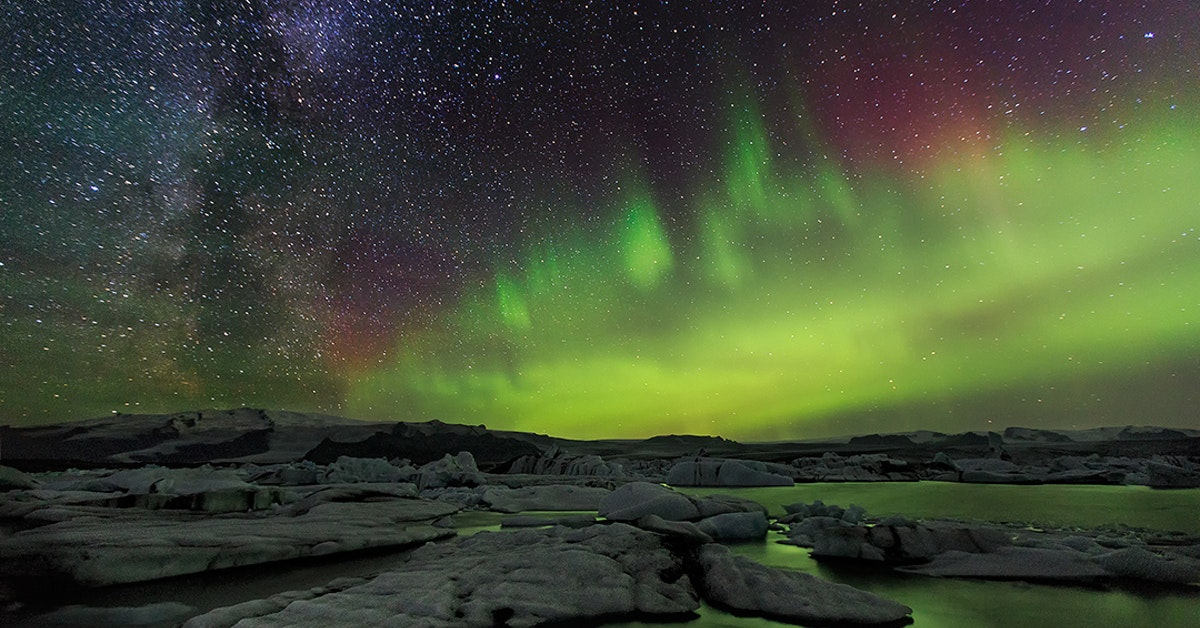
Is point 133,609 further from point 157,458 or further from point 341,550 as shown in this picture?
point 157,458

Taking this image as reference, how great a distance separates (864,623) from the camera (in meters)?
5.06

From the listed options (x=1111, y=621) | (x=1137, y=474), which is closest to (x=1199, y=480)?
(x=1137, y=474)

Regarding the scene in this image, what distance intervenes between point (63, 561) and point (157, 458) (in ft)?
279

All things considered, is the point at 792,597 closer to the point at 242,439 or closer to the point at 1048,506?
the point at 1048,506

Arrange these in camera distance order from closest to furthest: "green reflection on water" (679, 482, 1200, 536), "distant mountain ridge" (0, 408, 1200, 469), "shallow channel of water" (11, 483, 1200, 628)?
"shallow channel of water" (11, 483, 1200, 628)
"green reflection on water" (679, 482, 1200, 536)
"distant mountain ridge" (0, 408, 1200, 469)

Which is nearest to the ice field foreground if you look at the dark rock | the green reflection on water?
the dark rock

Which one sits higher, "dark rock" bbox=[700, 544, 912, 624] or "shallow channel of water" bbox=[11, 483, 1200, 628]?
"dark rock" bbox=[700, 544, 912, 624]

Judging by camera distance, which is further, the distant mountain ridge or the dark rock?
Result: the distant mountain ridge

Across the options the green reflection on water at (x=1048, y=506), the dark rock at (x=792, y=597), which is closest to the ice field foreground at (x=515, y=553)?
the dark rock at (x=792, y=597)

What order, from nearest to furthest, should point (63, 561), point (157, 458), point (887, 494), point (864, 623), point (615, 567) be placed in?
point (864, 623) < point (615, 567) < point (63, 561) < point (887, 494) < point (157, 458)

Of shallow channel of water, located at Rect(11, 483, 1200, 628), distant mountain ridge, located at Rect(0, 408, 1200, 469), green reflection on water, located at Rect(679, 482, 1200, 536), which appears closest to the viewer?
shallow channel of water, located at Rect(11, 483, 1200, 628)

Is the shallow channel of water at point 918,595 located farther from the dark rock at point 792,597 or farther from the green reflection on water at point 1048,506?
the green reflection on water at point 1048,506

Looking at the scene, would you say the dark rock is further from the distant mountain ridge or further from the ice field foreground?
the distant mountain ridge

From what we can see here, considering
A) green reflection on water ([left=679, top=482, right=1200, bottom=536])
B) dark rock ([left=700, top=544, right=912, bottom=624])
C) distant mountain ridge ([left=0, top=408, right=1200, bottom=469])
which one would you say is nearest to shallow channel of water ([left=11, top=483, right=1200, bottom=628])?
dark rock ([left=700, top=544, right=912, bottom=624])
